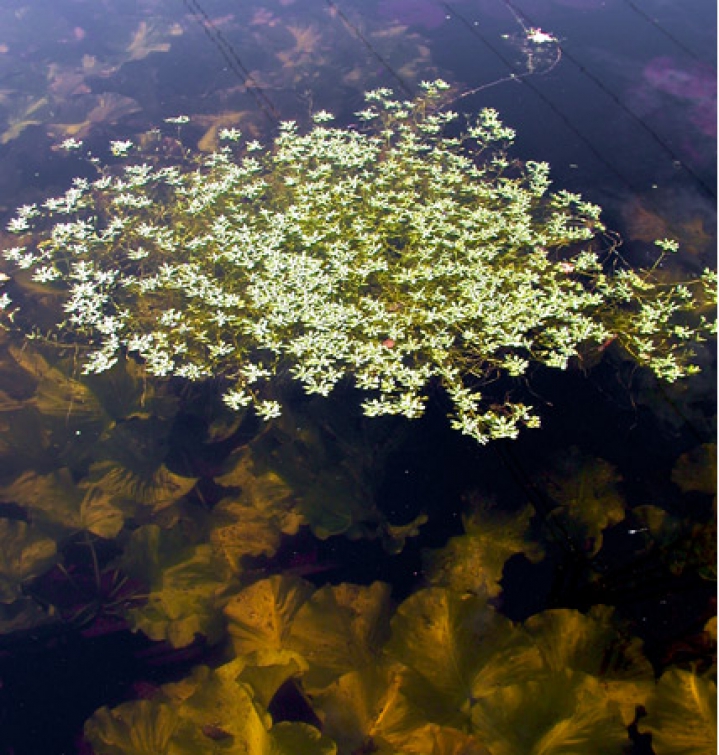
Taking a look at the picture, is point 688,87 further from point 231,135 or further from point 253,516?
point 253,516

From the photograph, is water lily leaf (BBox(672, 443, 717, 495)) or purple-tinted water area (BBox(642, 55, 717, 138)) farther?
purple-tinted water area (BBox(642, 55, 717, 138))

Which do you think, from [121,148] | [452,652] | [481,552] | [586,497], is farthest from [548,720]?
[121,148]

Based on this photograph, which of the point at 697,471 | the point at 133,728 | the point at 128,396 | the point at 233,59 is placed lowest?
the point at 133,728

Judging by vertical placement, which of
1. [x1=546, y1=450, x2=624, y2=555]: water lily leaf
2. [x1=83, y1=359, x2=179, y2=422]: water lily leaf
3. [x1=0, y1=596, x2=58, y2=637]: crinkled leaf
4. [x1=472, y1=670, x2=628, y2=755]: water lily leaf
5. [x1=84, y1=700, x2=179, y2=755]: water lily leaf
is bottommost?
[x1=84, y1=700, x2=179, y2=755]: water lily leaf

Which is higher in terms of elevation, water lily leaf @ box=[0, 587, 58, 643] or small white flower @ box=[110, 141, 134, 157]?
small white flower @ box=[110, 141, 134, 157]

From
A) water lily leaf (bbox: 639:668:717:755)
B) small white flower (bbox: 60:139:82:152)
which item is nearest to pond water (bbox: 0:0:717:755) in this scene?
water lily leaf (bbox: 639:668:717:755)

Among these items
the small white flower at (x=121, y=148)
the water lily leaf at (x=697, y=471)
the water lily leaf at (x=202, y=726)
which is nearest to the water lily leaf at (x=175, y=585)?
the water lily leaf at (x=202, y=726)

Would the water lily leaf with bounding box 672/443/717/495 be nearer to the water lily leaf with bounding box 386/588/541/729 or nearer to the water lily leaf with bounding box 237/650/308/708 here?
the water lily leaf with bounding box 386/588/541/729

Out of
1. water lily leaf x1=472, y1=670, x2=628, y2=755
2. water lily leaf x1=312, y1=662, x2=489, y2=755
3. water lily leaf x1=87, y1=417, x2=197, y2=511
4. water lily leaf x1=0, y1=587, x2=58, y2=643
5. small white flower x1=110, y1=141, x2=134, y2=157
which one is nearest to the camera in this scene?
water lily leaf x1=472, y1=670, x2=628, y2=755
